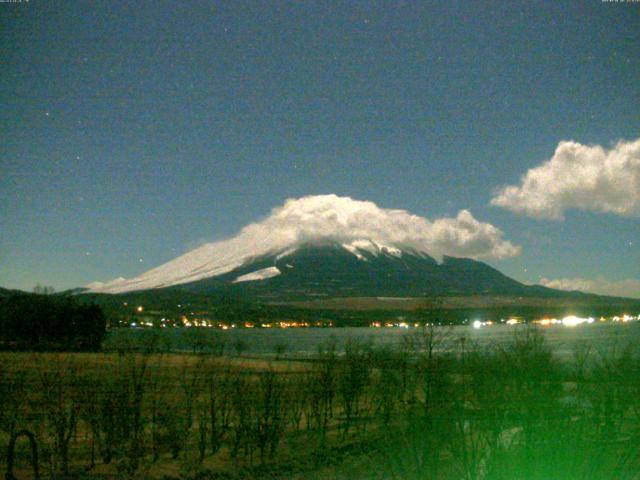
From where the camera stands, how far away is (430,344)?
752 inches

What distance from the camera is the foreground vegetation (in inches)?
227

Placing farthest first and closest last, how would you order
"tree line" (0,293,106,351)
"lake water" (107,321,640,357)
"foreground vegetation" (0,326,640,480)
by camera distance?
"tree line" (0,293,106,351) → "lake water" (107,321,640,357) → "foreground vegetation" (0,326,640,480)

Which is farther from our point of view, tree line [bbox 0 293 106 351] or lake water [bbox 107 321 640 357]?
tree line [bbox 0 293 106 351]

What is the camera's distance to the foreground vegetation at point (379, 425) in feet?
18.9

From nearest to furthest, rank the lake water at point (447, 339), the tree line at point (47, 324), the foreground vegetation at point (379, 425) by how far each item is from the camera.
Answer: the foreground vegetation at point (379, 425) < the lake water at point (447, 339) < the tree line at point (47, 324)

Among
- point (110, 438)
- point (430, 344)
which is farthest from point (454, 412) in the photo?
point (430, 344)

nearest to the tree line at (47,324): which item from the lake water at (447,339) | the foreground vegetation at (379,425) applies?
the lake water at (447,339)

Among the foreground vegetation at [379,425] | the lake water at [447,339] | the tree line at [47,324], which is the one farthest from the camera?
the tree line at [47,324]

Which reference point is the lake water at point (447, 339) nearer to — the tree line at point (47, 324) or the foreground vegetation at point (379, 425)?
the foreground vegetation at point (379, 425)

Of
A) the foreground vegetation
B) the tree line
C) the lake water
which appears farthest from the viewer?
the tree line

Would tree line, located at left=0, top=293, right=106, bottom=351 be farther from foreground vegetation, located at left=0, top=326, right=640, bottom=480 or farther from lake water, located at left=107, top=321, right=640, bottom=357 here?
foreground vegetation, located at left=0, top=326, right=640, bottom=480

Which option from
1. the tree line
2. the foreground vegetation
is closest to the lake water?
the foreground vegetation

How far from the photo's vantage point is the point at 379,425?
32.8 ft

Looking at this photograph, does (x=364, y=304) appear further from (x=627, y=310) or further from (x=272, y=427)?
(x=272, y=427)
